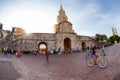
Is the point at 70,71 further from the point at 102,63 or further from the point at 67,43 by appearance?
the point at 67,43

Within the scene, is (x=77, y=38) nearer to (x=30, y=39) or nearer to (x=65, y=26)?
(x=65, y=26)

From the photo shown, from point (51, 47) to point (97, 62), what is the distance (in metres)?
32.3

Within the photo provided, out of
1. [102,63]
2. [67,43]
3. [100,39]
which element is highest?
[100,39]

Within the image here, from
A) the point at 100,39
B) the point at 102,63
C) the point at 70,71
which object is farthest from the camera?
the point at 100,39

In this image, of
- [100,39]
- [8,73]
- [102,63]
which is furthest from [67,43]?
[8,73]

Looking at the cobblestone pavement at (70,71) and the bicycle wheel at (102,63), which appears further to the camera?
the bicycle wheel at (102,63)

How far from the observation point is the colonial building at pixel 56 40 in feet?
143

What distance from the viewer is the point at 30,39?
A: 145ft

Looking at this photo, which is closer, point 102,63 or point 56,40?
point 102,63

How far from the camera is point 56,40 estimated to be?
46.1 meters

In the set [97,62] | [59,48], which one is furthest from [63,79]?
[59,48]

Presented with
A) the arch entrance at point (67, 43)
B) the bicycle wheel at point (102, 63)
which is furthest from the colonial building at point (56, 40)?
the bicycle wheel at point (102, 63)

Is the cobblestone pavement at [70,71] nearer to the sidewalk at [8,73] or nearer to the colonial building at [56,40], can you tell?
the sidewalk at [8,73]

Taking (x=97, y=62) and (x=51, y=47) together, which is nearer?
(x=97, y=62)
